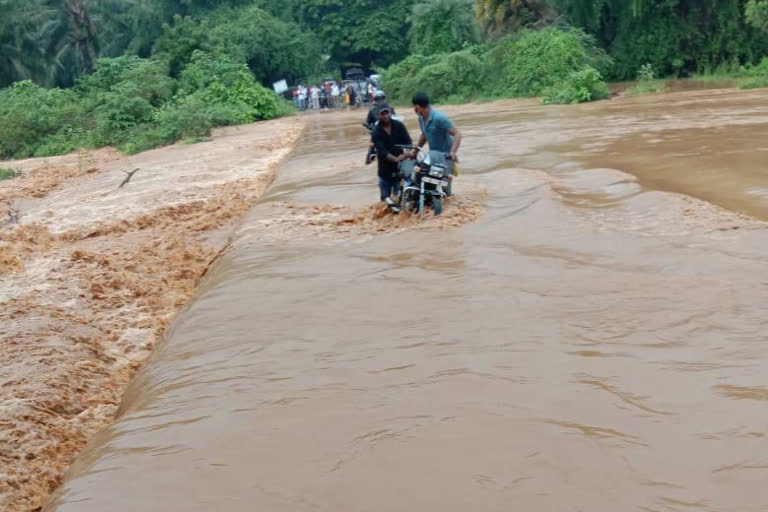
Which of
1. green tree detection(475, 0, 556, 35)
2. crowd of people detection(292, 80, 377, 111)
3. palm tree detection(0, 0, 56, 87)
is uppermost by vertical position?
palm tree detection(0, 0, 56, 87)

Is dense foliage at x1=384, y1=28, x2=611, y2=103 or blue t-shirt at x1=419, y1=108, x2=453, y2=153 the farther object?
dense foliage at x1=384, y1=28, x2=611, y2=103

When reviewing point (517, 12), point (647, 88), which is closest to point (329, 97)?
point (517, 12)

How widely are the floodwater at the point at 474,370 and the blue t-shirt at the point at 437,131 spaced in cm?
81

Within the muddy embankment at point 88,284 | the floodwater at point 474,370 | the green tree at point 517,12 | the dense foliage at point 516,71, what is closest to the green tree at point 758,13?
the dense foliage at point 516,71

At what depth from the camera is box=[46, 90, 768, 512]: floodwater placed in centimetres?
378

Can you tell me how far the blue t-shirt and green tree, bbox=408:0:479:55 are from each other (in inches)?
1366

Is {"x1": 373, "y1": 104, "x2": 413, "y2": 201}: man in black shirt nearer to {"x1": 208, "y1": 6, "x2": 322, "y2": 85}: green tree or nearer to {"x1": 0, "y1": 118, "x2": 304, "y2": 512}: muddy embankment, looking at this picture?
{"x1": 0, "y1": 118, "x2": 304, "y2": 512}: muddy embankment

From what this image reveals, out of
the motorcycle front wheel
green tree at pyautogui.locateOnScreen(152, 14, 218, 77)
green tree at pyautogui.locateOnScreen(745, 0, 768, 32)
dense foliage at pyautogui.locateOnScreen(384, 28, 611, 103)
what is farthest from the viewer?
green tree at pyautogui.locateOnScreen(152, 14, 218, 77)

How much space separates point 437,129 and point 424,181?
65 centimetres

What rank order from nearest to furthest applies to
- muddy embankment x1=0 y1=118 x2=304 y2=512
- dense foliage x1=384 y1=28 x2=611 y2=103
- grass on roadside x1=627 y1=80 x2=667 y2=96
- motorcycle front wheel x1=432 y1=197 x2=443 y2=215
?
muddy embankment x1=0 y1=118 x2=304 y2=512 → motorcycle front wheel x1=432 y1=197 x2=443 y2=215 → dense foliage x1=384 y1=28 x2=611 y2=103 → grass on roadside x1=627 y1=80 x2=667 y2=96

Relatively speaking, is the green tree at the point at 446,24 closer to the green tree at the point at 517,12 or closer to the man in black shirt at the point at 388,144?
the green tree at the point at 517,12

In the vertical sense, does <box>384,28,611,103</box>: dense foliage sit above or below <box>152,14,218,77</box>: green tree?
below

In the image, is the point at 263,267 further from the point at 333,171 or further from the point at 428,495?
the point at 333,171

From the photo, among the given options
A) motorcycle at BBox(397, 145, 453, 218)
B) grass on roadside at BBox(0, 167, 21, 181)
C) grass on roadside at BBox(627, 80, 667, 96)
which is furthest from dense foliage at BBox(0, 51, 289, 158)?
motorcycle at BBox(397, 145, 453, 218)
